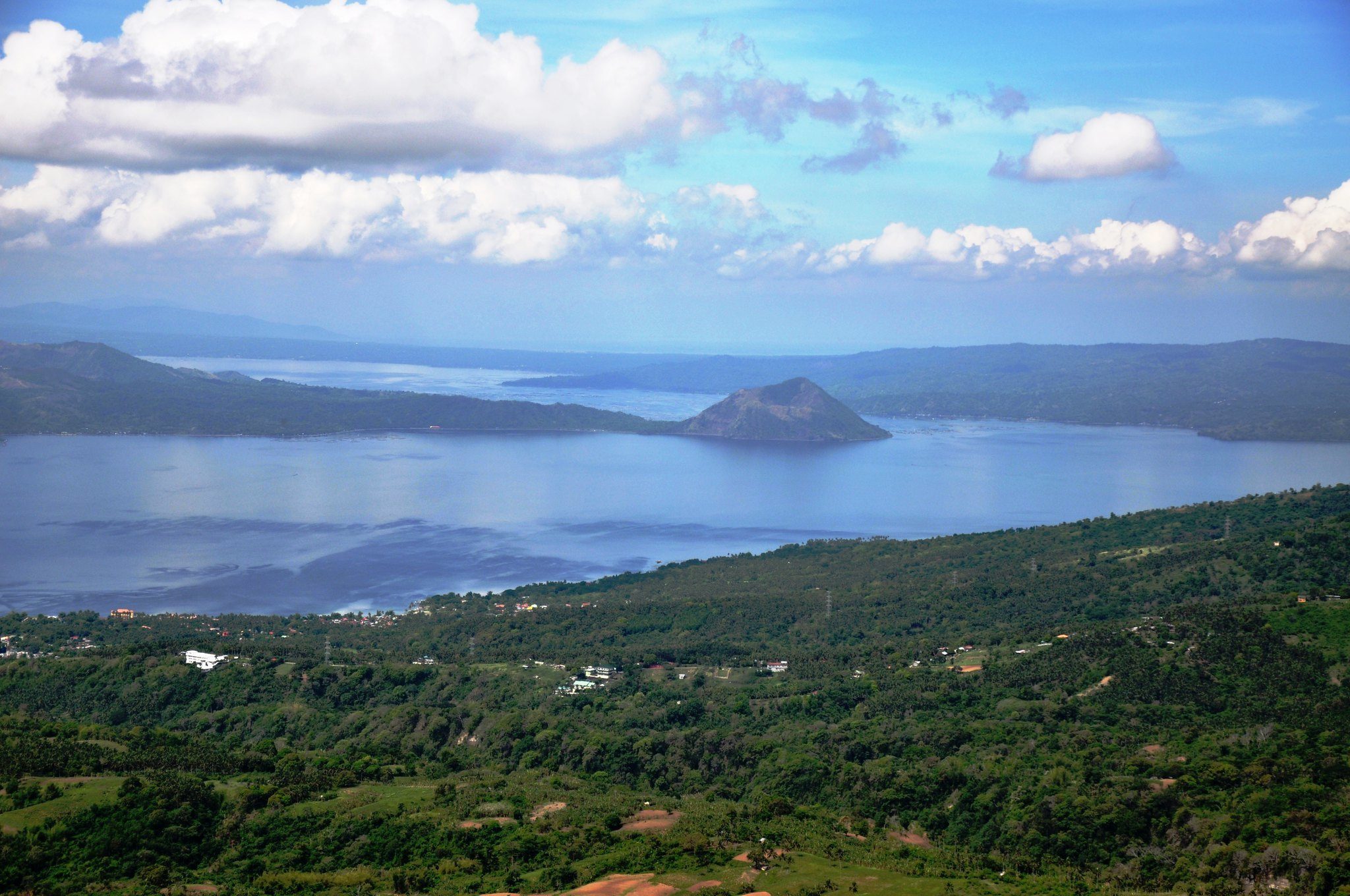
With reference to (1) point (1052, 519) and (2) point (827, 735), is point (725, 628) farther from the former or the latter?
(1) point (1052, 519)

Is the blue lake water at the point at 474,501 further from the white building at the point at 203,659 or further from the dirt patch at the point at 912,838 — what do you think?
the dirt patch at the point at 912,838

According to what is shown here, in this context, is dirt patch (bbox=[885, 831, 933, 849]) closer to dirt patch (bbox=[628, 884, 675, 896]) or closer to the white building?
dirt patch (bbox=[628, 884, 675, 896])

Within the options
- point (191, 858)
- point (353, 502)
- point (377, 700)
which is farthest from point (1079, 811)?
point (353, 502)

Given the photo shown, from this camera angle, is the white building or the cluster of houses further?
the white building

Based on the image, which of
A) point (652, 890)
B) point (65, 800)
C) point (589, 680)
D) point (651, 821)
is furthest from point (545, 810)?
point (589, 680)

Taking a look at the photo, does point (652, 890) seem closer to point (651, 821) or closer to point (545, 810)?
point (651, 821)

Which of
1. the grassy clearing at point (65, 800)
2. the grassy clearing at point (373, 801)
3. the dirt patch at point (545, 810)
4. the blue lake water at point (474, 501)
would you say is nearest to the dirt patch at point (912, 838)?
the dirt patch at point (545, 810)

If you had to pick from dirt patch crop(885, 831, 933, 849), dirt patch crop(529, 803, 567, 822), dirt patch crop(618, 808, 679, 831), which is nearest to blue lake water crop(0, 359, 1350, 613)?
dirt patch crop(529, 803, 567, 822)
